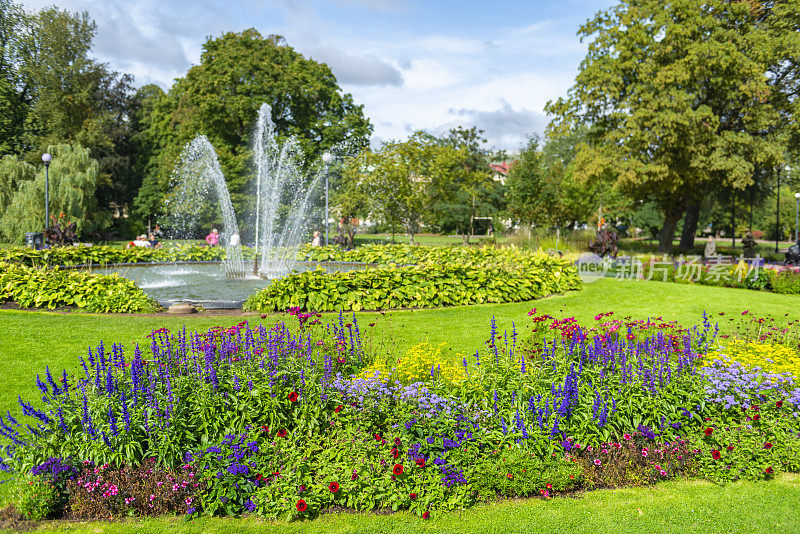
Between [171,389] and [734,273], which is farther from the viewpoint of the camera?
[734,273]

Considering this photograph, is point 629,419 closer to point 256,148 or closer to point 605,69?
point 605,69

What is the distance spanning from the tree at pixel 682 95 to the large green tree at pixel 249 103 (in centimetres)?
1486

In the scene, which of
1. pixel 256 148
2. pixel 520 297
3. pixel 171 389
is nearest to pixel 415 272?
pixel 520 297

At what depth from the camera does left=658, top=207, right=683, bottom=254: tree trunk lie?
77.5 feet

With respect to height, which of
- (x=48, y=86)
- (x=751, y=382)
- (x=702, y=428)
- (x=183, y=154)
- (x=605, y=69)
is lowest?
(x=702, y=428)

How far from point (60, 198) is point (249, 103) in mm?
11530

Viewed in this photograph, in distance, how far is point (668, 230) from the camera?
24312mm

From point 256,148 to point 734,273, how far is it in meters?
24.6

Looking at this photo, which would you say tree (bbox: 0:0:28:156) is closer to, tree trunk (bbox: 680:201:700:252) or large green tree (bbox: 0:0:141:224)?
large green tree (bbox: 0:0:141:224)

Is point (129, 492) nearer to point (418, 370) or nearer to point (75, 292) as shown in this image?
point (418, 370)

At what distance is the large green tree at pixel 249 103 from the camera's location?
29781 mm

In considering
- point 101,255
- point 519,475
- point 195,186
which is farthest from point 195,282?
point 195,186

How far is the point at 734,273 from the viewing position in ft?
46.1

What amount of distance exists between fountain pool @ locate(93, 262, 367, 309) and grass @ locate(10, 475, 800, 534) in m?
6.25
